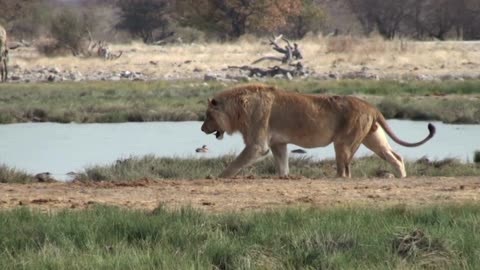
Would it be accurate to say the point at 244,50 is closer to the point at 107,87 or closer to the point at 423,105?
the point at 107,87

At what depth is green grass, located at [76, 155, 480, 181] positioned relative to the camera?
14266mm

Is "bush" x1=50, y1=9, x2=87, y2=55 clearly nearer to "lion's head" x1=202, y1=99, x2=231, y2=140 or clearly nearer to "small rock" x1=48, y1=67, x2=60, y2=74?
"small rock" x1=48, y1=67, x2=60, y2=74

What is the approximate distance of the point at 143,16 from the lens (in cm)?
6556

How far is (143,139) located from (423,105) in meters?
7.27

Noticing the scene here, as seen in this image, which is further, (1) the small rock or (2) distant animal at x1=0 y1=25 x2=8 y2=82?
(1) the small rock

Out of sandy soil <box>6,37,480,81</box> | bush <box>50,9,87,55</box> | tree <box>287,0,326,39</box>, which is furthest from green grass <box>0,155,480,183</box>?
tree <box>287,0,326,39</box>

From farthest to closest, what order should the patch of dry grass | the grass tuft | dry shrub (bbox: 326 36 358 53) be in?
dry shrub (bbox: 326 36 358 53), the patch of dry grass, the grass tuft

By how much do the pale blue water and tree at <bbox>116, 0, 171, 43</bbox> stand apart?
42.3m

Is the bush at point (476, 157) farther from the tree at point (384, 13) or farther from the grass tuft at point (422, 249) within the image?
the tree at point (384, 13)

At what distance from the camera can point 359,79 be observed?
107ft

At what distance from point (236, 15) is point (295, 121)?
→ 42240 mm

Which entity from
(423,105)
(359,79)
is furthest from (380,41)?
(423,105)

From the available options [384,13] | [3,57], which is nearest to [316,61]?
[3,57]

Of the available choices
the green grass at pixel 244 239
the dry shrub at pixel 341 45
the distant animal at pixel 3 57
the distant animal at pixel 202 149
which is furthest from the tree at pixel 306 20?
the green grass at pixel 244 239
